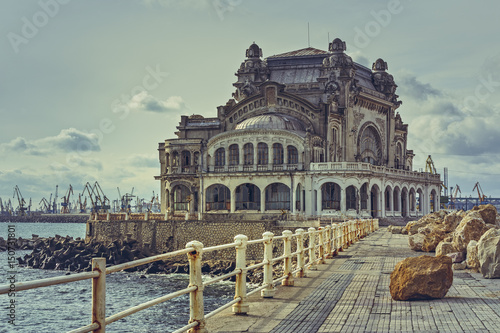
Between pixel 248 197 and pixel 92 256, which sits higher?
pixel 248 197

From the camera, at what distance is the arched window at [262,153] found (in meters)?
64.3

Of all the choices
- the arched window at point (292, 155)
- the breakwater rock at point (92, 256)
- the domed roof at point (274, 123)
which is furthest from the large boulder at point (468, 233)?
the domed roof at point (274, 123)

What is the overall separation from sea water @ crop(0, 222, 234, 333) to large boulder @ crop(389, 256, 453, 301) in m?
16.3

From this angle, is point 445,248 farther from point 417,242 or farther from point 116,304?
point 116,304

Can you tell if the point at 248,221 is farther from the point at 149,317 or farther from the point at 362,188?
the point at 149,317

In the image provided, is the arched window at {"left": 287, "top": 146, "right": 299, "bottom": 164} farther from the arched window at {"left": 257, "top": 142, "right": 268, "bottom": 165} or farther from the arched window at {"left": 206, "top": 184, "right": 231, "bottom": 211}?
the arched window at {"left": 206, "top": 184, "right": 231, "bottom": 211}

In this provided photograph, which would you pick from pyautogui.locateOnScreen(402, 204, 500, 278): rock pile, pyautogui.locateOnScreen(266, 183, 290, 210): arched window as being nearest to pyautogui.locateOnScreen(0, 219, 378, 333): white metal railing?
pyautogui.locateOnScreen(402, 204, 500, 278): rock pile

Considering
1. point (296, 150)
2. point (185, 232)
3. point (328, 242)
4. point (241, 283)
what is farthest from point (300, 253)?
point (296, 150)

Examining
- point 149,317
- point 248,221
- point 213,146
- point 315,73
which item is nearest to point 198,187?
point 213,146

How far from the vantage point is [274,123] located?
2571 inches

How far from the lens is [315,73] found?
74875 millimetres

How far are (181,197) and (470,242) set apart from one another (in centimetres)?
5536

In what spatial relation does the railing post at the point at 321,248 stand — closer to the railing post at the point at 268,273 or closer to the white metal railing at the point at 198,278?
the white metal railing at the point at 198,278

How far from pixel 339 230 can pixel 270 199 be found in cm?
3725
